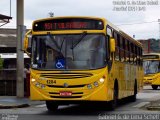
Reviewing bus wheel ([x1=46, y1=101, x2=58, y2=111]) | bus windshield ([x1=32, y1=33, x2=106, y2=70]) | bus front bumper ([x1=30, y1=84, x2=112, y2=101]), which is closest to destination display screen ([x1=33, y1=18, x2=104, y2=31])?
bus windshield ([x1=32, y1=33, x2=106, y2=70])

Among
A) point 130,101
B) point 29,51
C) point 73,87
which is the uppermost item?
point 29,51

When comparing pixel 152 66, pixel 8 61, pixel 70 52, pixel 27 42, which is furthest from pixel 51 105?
pixel 8 61

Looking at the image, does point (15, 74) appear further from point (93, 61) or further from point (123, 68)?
A: point (93, 61)

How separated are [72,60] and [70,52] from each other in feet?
0.92

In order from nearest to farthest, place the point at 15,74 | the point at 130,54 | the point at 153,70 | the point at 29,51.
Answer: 1. the point at 29,51
2. the point at 130,54
3. the point at 15,74
4. the point at 153,70

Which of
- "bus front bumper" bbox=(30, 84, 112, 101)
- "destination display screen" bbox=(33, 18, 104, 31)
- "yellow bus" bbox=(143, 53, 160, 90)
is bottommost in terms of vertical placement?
"yellow bus" bbox=(143, 53, 160, 90)

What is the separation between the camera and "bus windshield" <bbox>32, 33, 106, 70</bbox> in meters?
17.2

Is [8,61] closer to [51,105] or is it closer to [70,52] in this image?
[51,105]

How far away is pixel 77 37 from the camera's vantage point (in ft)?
57.5

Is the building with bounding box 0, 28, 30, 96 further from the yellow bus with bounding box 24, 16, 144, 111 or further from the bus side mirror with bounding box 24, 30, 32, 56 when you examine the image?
the yellow bus with bounding box 24, 16, 144, 111

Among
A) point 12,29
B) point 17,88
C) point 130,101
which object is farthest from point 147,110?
point 12,29

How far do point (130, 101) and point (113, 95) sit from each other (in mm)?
7483

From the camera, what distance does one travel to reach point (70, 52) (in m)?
17.4

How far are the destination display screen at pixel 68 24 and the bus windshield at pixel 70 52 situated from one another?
11.4 inches
